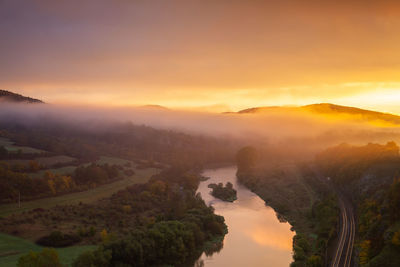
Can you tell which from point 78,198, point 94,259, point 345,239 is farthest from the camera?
point 78,198

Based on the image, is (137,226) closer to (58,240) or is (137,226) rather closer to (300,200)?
(58,240)

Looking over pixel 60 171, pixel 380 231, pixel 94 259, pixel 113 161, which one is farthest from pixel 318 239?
pixel 113 161

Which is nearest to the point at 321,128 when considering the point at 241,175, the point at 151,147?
the point at 151,147

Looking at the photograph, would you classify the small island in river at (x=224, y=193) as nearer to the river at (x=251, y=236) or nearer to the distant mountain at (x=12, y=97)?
the river at (x=251, y=236)

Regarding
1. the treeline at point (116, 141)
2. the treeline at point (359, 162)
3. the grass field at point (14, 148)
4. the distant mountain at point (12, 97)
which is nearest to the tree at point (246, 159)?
the treeline at point (116, 141)

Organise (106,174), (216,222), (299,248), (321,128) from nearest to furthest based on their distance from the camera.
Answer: (299,248)
(216,222)
(106,174)
(321,128)

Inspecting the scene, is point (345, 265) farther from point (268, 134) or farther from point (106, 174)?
point (268, 134)
